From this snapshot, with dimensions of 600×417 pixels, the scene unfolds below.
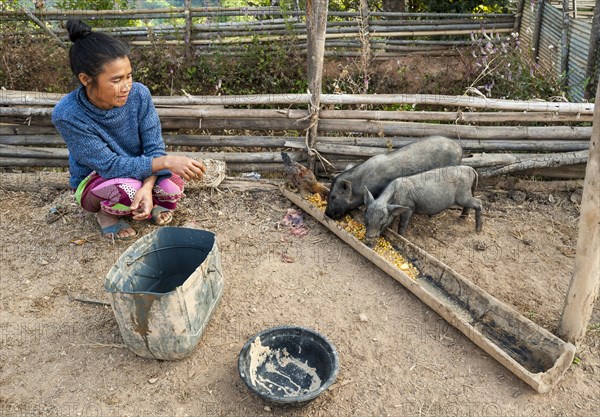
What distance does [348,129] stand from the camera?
5.21 meters

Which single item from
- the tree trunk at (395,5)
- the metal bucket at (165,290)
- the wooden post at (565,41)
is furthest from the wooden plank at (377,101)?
the tree trunk at (395,5)

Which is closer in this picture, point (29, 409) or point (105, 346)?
point (29, 409)

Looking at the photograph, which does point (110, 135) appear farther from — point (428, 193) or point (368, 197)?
point (428, 193)

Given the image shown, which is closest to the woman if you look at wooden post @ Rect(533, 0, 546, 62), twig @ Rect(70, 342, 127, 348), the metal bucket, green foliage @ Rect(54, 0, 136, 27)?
the metal bucket

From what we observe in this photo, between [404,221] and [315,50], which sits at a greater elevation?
[315,50]

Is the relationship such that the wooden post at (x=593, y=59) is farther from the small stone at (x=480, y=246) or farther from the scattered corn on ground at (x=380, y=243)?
the scattered corn on ground at (x=380, y=243)

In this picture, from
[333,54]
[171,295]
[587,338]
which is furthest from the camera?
[333,54]

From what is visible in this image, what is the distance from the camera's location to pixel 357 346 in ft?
11.2

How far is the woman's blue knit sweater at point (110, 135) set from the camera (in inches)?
154

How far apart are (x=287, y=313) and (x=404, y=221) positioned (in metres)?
1.34

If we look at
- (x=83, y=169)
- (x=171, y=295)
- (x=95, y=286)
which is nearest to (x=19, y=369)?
(x=95, y=286)

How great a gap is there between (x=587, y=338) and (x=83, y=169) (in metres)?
3.80

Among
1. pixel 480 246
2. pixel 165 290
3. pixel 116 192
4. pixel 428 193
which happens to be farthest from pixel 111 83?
pixel 480 246

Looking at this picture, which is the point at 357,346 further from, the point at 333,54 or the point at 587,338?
the point at 333,54
